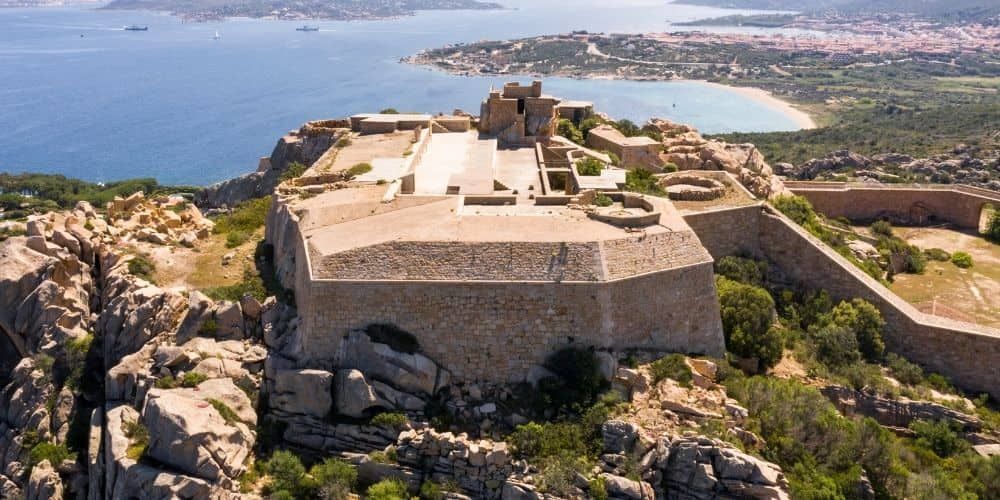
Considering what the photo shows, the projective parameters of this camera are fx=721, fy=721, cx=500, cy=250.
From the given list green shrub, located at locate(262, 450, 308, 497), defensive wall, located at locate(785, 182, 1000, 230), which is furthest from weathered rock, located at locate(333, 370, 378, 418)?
defensive wall, located at locate(785, 182, 1000, 230)

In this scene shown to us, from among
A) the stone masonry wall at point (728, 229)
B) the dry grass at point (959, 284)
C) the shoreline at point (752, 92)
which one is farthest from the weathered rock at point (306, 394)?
the shoreline at point (752, 92)

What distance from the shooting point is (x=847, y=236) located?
102ft

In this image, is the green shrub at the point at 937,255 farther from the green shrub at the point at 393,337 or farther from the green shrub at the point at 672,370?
the green shrub at the point at 393,337

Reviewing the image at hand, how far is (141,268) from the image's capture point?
2377 centimetres

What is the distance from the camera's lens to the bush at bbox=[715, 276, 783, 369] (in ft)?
72.0

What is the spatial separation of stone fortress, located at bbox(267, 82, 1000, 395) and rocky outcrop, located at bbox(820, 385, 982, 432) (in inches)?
90.3

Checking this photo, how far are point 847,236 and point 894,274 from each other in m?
2.83

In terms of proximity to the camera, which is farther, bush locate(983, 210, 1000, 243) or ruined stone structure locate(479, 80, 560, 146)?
ruined stone structure locate(479, 80, 560, 146)

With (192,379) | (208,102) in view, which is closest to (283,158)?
(192,379)

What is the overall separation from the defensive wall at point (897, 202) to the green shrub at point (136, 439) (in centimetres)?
2956

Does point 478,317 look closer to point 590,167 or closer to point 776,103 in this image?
point 590,167

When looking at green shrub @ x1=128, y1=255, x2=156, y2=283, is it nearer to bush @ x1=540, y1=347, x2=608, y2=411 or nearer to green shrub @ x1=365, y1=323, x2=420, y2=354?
green shrub @ x1=365, y1=323, x2=420, y2=354

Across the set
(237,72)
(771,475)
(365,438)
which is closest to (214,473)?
(365,438)

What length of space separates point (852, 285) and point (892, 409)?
212 inches
